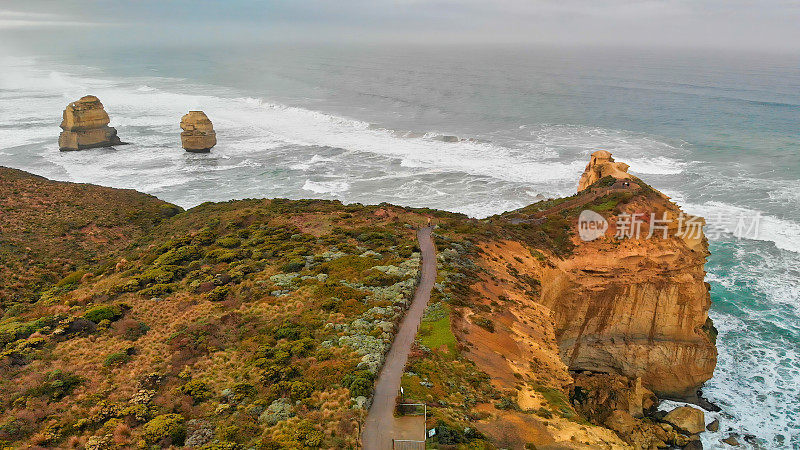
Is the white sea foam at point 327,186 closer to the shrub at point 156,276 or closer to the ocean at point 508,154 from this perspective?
the ocean at point 508,154

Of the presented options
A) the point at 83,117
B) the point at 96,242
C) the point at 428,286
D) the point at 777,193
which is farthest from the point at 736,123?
the point at 83,117

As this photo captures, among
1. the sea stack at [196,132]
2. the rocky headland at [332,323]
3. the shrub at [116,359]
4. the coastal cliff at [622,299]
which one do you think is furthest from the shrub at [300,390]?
the sea stack at [196,132]

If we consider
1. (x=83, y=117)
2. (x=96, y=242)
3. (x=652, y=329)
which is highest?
(x=83, y=117)

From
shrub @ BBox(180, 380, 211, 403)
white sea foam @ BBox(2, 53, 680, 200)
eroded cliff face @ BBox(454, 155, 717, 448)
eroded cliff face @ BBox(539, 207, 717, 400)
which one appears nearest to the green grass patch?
eroded cliff face @ BBox(454, 155, 717, 448)

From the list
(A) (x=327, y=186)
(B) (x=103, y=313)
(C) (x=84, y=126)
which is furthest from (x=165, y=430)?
(C) (x=84, y=126)

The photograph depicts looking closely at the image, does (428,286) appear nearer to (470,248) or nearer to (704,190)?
(470,248)
